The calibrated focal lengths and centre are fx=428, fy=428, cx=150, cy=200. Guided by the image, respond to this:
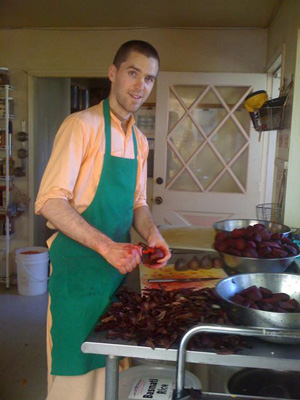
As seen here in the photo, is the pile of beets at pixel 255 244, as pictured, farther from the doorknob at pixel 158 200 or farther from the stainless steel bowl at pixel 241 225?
the doorknob at pixel 158 200

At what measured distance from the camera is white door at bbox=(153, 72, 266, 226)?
12.3ft

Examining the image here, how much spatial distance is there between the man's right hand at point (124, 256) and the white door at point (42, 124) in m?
3.24

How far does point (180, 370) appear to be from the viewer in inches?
39.6

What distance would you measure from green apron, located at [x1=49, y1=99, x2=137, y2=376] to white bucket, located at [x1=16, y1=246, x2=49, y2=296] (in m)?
2.51

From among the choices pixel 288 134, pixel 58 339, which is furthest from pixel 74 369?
pixel 288 134

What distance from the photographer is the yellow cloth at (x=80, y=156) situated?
4.89 feet

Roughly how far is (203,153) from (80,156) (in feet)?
8.21

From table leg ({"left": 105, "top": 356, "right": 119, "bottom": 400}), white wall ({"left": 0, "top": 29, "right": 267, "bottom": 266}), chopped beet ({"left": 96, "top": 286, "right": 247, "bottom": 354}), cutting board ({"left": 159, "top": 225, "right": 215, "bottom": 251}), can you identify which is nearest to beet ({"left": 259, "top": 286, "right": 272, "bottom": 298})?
chopped beet ({"left": 96, "top": 286, "right": 247, "bottom": 354})

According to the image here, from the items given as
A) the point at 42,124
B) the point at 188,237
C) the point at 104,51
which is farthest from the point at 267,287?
the point at 42,124

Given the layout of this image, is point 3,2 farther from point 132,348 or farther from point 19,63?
point 132,348

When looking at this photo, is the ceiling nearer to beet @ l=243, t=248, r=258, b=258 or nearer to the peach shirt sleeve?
the peach shirt sleeve

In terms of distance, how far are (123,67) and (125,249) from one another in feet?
2.52

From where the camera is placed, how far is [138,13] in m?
3.59

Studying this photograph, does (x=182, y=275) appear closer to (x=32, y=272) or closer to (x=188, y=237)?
(x=188, y=237)
